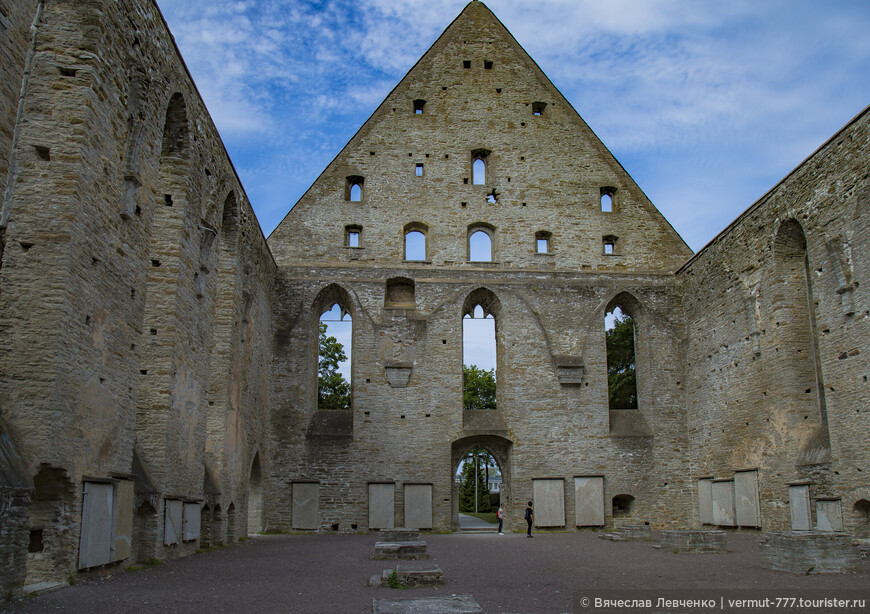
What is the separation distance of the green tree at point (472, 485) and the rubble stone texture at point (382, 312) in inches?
640

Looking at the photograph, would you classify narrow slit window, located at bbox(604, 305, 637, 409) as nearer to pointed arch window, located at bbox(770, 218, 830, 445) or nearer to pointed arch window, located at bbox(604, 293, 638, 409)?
pointed arch window, located at bbox(604, 293, 638, 409)

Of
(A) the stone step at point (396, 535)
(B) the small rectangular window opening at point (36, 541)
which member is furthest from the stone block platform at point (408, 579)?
(A) the stone step at point (396, 535)

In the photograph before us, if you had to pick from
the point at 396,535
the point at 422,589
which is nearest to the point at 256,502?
the point at 396,535

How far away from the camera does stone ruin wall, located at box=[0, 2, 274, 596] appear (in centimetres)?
787

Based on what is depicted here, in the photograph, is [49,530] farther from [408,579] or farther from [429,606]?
[429,606]

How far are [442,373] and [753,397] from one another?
734cm

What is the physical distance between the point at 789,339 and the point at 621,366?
14.4m

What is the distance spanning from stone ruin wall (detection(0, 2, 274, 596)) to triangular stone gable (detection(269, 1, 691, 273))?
680cm

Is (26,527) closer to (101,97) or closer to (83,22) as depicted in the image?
(101,97)

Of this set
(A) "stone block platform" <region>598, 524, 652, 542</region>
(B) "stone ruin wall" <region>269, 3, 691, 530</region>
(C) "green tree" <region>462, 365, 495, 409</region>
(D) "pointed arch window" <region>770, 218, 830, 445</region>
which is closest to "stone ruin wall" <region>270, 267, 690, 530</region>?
(B) "stone ruin wall" <region>269, 3, 691, 530</region>

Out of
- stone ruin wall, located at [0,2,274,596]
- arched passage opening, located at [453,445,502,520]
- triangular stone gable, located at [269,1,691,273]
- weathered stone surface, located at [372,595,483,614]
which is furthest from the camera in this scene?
arched passage opening, located at [453,445,502,520]

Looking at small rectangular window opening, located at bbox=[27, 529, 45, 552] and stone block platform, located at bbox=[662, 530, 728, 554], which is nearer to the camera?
small rectangular window opening, located at bbox=[27, 529, 45, 552]

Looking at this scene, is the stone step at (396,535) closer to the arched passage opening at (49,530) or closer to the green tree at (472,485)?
the arched passage opening at (49,530)

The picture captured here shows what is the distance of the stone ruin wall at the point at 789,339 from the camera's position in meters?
13.0
